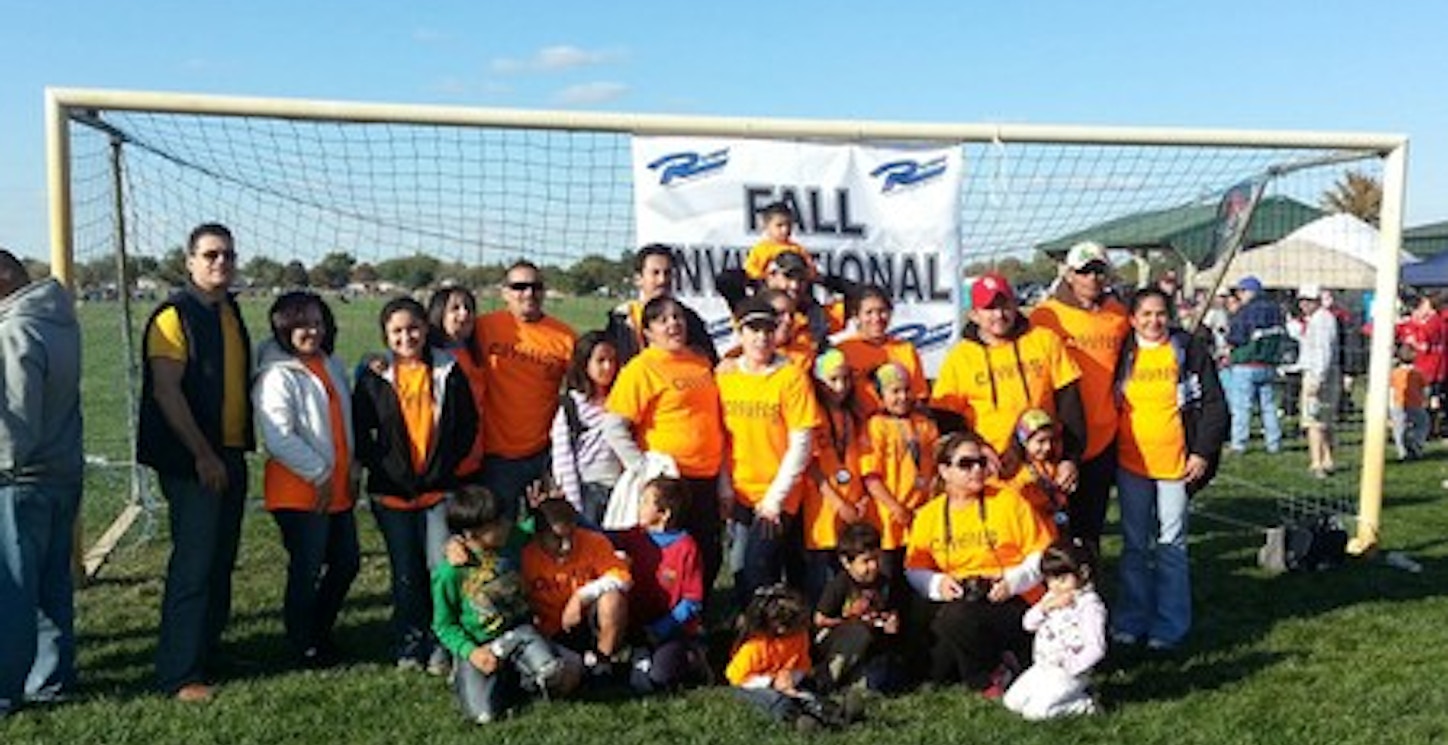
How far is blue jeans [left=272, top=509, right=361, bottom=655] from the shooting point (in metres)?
5.51

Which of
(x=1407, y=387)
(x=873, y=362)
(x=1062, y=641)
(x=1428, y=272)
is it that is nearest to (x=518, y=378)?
(x=873, y=362)

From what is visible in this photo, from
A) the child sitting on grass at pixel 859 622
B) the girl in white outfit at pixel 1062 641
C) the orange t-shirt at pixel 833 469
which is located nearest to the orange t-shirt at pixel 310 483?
the orange t-shirt at pixel 833 469

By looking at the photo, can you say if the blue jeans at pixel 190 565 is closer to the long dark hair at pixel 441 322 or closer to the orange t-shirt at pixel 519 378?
the long dark hair at pixel 441 322

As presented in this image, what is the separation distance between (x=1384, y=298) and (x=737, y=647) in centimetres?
496

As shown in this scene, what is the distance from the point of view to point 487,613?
5.07m

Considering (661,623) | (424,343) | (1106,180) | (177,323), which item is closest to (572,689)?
(661,623)

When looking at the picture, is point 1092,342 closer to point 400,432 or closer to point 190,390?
point 400,432

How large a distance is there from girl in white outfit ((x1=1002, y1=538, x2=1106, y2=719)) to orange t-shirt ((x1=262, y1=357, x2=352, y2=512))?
3.00 metres

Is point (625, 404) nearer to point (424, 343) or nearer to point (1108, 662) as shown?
point (424, 343)

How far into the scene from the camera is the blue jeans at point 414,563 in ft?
18.3

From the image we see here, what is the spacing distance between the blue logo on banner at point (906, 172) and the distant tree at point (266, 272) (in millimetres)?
3597

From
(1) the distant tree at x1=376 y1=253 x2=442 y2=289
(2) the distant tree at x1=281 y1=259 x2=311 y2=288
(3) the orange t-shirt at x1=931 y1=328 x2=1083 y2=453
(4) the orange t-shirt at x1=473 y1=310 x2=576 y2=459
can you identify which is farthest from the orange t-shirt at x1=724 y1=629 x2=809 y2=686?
(2) the distant tree at x1=281 y1=259 x2=311 y2=288

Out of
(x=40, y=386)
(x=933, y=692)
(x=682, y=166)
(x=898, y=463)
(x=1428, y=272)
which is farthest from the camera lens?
(x=1428, y=272)

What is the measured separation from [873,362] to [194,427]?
2913 mm
